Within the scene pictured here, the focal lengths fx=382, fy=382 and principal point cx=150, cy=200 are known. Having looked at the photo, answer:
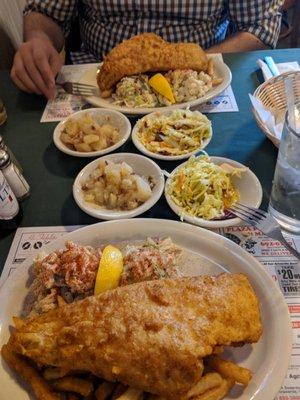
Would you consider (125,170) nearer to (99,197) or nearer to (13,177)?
(99,197)

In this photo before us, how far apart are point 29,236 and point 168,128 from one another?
0.81 metres

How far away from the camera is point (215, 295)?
3.18ft

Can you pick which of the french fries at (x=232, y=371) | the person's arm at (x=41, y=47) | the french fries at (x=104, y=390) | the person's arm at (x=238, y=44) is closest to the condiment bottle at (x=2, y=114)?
the person's arm at (x=41, y=47)

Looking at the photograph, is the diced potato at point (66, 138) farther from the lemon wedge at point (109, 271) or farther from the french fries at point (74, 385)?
the french fries at point (74, 385)

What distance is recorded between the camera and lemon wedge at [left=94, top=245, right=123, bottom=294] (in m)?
1.11

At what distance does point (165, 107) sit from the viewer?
1961mm

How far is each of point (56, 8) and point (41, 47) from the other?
23.0 inches

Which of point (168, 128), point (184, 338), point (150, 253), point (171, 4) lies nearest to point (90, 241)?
point (150, 253)

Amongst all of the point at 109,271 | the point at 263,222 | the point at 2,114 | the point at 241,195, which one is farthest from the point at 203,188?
the point at 2,114

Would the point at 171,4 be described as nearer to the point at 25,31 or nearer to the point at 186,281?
the point at 25,31

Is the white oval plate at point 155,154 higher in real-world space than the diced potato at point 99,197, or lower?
higher

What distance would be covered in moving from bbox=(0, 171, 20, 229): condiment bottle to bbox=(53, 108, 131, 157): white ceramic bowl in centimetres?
41

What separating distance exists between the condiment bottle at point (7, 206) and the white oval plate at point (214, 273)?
0.80ft

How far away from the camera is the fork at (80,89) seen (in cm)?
211
